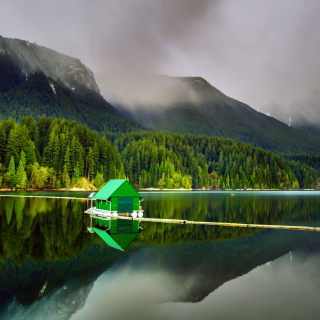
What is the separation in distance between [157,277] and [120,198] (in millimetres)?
26915


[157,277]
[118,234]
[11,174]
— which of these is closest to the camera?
[157,277]

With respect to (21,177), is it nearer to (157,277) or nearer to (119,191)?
(119,191)

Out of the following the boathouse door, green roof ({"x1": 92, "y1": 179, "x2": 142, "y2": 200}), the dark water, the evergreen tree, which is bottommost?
the dark water

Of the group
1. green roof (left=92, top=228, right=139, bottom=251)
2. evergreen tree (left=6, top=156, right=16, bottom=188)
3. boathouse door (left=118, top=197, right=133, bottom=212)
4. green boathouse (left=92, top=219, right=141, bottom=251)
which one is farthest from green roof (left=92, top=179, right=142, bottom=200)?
evergreen tree (left=6, top=156, right=16, bottom=188)

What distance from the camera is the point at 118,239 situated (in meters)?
26.1

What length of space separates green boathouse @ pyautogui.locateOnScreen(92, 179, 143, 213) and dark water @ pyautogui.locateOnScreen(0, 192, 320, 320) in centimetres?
1471

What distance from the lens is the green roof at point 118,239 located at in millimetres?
23753

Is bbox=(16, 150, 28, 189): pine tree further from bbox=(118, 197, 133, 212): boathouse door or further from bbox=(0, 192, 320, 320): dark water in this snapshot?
bbox=(0, 192, 320, 320): dark water

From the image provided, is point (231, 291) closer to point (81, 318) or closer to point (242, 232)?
point (81, 318)

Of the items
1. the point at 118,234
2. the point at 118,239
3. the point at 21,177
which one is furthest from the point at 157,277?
the point at 21,177

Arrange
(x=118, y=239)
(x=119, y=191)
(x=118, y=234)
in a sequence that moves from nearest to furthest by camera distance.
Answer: (x=118, y=239), (x=118, y=234), (x=119, y=191)

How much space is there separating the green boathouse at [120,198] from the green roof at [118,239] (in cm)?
1251

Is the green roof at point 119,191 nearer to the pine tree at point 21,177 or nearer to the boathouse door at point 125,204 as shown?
the boathouse door at point 125,204

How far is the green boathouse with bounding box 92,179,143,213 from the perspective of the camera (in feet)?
140
